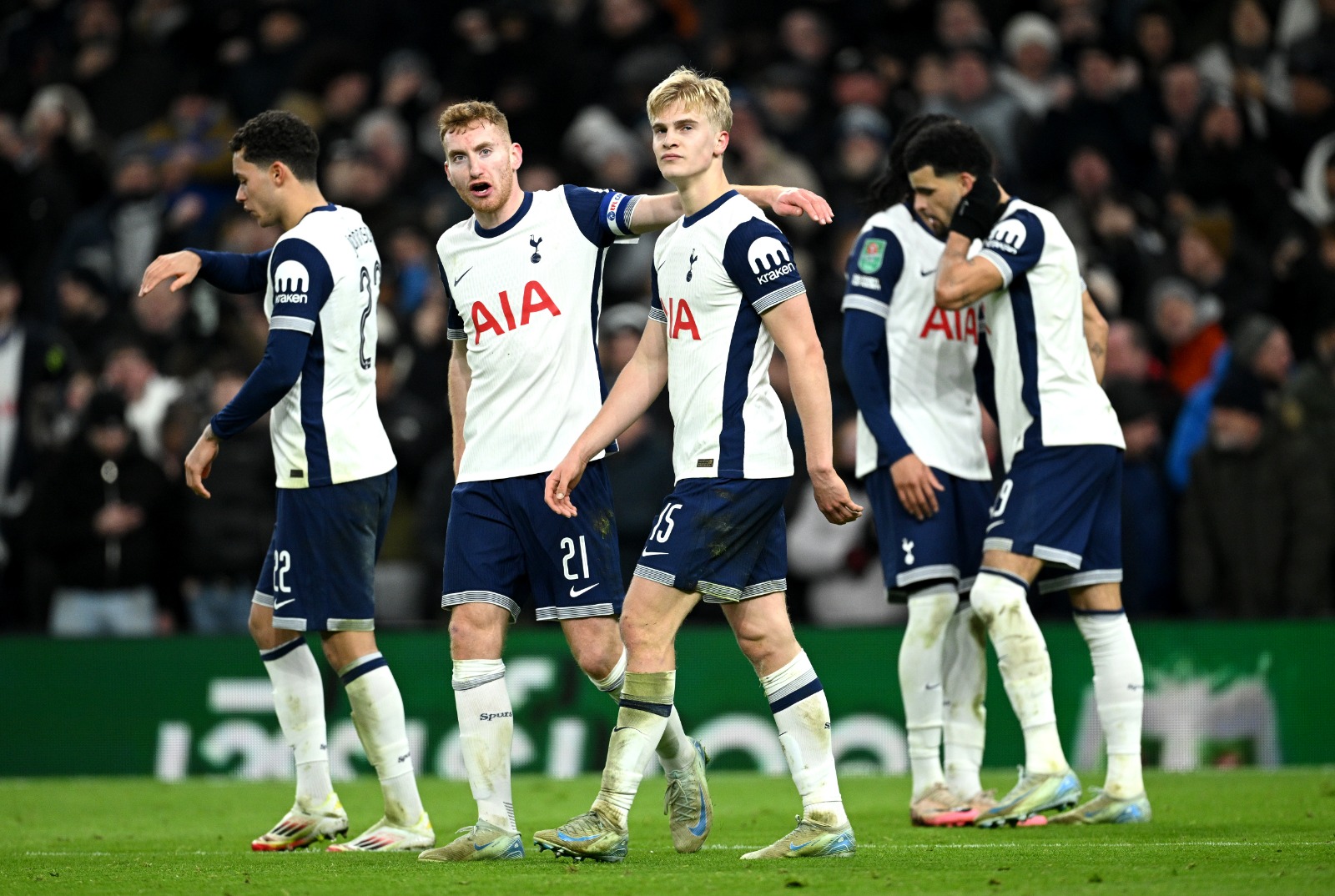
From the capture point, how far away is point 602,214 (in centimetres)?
687

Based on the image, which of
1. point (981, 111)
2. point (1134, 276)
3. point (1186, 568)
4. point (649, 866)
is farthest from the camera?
point (981, 111)

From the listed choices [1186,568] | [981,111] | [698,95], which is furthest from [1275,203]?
[698,95]

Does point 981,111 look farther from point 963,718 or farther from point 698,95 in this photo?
point 698,95

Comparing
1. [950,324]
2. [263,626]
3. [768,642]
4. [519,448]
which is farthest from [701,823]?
[950,324]

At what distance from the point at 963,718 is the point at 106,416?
709 centimetres

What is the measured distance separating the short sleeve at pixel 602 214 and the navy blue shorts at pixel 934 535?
6.52ft

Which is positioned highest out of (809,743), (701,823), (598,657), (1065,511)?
(1065,511)

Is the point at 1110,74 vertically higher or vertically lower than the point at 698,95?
higher

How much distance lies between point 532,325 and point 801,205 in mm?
1100

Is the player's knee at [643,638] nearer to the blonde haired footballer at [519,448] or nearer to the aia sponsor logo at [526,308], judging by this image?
the blonde haired footballer at [519,448]

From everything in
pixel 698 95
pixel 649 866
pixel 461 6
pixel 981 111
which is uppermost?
pixel 461 6

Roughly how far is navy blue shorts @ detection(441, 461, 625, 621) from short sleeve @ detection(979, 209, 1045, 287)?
2.14 m

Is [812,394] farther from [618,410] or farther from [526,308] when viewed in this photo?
[526,308]

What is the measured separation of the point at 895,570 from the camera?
813 cm
